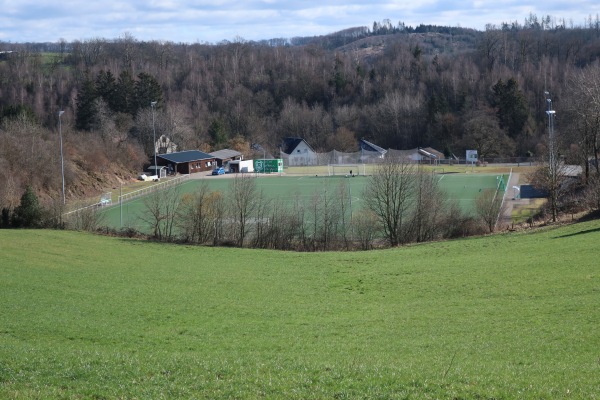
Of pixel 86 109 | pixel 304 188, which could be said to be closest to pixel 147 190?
pixel 304 188

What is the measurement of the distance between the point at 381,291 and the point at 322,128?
90581 millimetres

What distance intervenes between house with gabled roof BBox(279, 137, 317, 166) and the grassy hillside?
2498 inches

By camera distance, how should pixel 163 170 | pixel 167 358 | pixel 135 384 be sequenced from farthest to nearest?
pixel 163 170
pixel 167 358
pixel 135 384

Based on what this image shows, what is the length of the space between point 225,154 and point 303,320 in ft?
246

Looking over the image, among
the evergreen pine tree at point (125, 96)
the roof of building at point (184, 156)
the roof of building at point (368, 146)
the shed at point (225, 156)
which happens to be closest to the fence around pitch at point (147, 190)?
the roof of building at point (184, 156)

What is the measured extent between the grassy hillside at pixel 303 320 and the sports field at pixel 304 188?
16.9 m

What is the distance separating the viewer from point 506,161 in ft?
301

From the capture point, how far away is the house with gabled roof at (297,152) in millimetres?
98562

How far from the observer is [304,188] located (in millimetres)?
69312

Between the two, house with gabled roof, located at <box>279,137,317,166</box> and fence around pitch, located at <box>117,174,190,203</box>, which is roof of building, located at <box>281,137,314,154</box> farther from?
fence around pitch, located at <box>117,174,190,203</box>

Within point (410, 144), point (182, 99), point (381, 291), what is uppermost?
point (182, 99)

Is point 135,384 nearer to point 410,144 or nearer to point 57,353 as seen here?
point 57,353

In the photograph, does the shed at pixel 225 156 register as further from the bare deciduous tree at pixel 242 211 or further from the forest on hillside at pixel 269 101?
the bare deciduous tree at pixel 242 211

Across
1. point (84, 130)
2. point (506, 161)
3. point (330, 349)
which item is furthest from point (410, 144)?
point (330, 349)
